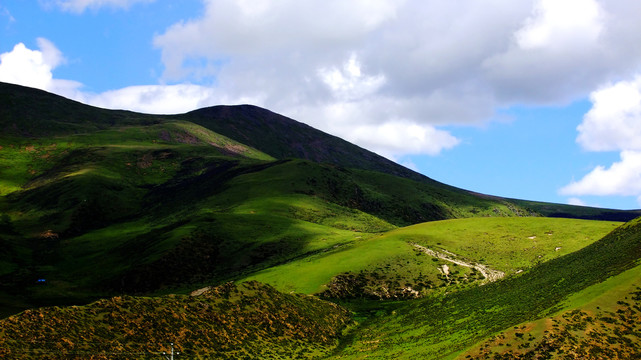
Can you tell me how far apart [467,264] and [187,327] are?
74.0m

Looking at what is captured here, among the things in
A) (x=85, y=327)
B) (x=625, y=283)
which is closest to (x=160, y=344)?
(x=85, y=327)

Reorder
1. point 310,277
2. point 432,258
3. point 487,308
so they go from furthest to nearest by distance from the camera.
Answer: point 432,258 → point 310,277 → point 487,308

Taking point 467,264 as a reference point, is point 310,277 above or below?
below

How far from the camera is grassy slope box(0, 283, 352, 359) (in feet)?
177

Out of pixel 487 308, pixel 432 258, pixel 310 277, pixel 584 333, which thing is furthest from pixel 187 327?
pixel 432 258

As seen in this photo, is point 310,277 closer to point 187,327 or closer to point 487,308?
point 487,308

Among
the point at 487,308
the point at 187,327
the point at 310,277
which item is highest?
the point at 487,308

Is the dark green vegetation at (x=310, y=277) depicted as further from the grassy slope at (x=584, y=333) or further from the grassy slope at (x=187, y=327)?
the grassy slope at (x=584, y=333)

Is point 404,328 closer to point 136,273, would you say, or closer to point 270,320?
point 270,320

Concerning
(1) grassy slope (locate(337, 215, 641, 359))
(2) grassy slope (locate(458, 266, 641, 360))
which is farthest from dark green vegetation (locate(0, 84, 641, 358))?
(2) grassy slope (locate(458, 266, 641, 360))

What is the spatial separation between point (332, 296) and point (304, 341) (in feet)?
101

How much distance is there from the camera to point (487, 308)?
77.1 m

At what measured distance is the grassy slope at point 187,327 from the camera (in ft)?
177

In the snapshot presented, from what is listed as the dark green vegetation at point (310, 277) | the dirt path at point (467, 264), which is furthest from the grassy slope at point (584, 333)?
the dirt path at point (467, 264)
